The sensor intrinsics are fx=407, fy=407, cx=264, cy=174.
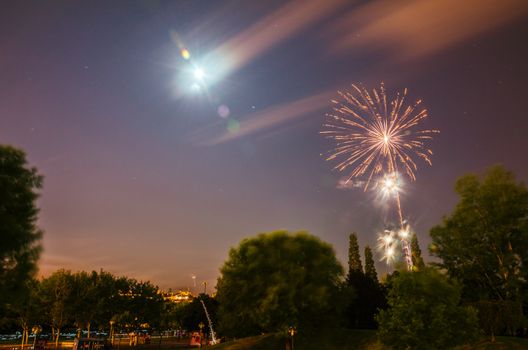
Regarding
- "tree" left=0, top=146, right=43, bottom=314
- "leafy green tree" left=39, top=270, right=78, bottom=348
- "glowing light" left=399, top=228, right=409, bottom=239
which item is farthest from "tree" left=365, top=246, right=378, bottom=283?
"tree" left=0, top=146, right=43, bottom=314

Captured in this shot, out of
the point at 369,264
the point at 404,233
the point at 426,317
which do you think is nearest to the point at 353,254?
the point at 369,264

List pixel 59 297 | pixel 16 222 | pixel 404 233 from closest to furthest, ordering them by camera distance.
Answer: pixel 16 222
pixel 404 233
pixel 59 297

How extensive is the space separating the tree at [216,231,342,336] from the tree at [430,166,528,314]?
15.8 metres

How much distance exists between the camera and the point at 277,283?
48.0 meters

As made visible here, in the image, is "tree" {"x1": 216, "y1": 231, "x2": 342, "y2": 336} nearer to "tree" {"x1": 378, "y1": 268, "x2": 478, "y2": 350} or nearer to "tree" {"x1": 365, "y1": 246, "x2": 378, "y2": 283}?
"tree" {"x1": 378, "y1": 268, "x2": 478, "y2": 350}

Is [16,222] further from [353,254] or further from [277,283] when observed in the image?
[353,254]

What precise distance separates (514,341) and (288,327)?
2338cm

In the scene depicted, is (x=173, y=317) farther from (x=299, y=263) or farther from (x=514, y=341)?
(x=514, y=341)

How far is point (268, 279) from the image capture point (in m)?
49.0

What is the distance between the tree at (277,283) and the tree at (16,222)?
23.6 meters

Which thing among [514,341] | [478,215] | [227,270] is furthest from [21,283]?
[478,215]

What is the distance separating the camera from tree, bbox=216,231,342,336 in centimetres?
4681

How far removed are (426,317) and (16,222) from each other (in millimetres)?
36019

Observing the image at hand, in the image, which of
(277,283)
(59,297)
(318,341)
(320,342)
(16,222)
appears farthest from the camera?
(59,297)
